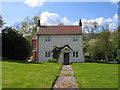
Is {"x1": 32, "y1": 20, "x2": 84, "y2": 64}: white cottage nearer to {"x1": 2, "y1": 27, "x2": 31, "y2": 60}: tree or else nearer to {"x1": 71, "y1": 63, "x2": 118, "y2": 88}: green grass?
{"x1": 2, "y1": 27, "x2": 31, "y2": 60}: tree

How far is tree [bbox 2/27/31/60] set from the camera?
2697 cm

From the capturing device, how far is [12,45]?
2730 cm

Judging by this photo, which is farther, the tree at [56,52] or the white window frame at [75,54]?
the white window frame at [75,54]

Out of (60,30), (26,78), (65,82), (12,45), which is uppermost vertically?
(60,30)

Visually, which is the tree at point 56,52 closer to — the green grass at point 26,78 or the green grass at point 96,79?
the green grass at point 96,79

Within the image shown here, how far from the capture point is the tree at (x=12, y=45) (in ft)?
88.5

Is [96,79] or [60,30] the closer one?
[96,79]

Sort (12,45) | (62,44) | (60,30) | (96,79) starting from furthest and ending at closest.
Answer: (60,30), (62,44), (12,45), (96,79)

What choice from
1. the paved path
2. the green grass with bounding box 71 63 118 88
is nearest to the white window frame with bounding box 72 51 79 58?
the green grass with bounding box 71 63 118 88

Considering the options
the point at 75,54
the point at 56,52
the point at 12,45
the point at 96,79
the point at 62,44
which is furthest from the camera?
the point at 62,44

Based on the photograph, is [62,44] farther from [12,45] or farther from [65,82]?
[65,82]

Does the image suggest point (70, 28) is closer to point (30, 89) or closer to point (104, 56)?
point (104, 56)

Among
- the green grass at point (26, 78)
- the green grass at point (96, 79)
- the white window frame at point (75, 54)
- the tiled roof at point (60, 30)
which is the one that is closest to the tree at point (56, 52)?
the white window frame at point (75, 54)

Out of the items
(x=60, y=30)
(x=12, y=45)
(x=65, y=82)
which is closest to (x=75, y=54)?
(x=60, y=30)
